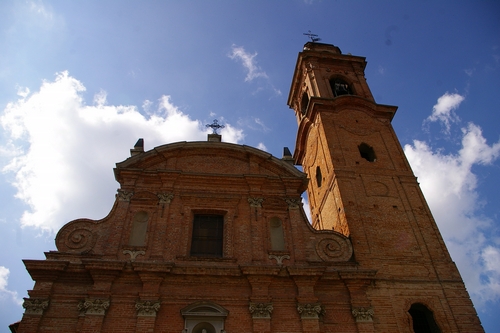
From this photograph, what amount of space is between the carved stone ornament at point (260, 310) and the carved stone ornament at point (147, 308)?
2.49m

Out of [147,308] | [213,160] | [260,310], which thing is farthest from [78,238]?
[260,310]

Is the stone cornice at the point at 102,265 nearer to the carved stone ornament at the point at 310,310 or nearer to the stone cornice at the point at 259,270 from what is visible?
the stone cornice at the point at 259,270

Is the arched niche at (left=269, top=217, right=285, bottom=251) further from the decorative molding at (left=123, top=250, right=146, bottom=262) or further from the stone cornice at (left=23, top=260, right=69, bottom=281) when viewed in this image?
the stone cornice at (left=23, top=260, right=69, bottom=281)

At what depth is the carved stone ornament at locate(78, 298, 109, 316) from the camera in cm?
987

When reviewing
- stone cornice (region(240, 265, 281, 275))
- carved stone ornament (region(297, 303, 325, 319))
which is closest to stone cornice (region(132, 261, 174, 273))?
stone cornice (region(240, 265, 281, 275))

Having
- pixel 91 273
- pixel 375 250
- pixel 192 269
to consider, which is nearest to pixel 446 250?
pixel 375 250

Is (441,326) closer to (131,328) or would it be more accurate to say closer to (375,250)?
(375,250)

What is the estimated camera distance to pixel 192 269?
10711 mm

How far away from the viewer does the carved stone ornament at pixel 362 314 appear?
34.2 ft

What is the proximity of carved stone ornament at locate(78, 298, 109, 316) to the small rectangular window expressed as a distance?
9.43ft

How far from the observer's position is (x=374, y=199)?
1373 cm

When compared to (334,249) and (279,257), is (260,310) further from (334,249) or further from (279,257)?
(334,249)

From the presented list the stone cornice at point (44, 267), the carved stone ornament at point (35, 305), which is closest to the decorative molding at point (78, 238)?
the stone cornice at point (44, 267)

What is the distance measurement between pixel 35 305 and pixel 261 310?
5766 millimetres
